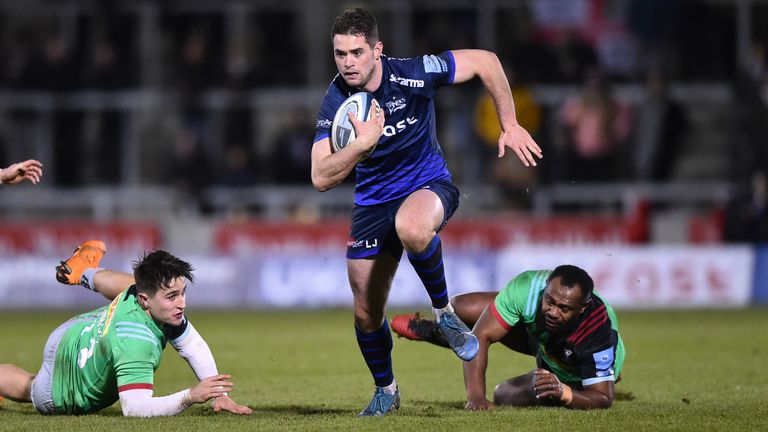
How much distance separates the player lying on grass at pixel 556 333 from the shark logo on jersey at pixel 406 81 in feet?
4.86

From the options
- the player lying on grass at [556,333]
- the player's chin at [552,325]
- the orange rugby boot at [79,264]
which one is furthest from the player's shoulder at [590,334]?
the orange rugby boot at [79,264]

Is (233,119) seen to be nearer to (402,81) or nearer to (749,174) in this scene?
(749,174)

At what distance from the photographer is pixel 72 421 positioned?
7453 mm

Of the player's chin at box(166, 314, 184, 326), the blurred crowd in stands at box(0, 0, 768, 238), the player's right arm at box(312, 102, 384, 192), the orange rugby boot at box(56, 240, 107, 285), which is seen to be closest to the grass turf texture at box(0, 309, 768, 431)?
the player's chin at box(166, 314, 184, 326)

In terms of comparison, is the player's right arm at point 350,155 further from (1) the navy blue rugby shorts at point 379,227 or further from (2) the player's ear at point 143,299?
(2) the player's ear at point 143,299

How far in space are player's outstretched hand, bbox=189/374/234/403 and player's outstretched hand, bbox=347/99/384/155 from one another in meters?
1.52

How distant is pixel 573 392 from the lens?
796 centimetres

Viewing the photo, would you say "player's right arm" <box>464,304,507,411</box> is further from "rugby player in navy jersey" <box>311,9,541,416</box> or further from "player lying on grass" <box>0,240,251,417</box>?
"player lying on grass" <box>0,240,251,417</box>

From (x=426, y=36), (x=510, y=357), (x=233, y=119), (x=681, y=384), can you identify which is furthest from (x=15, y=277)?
(x=681, y=384)

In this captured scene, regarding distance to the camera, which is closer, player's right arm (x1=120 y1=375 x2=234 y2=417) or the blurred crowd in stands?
player's right arm (x1=120 y1=375 x2=234 y2=417)

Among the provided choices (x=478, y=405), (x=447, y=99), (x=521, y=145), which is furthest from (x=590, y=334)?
(x=447, y=99)

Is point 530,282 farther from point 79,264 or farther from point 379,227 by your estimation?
point 79,264

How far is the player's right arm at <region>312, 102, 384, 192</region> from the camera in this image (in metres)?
7.07

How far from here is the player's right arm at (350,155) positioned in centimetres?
707
